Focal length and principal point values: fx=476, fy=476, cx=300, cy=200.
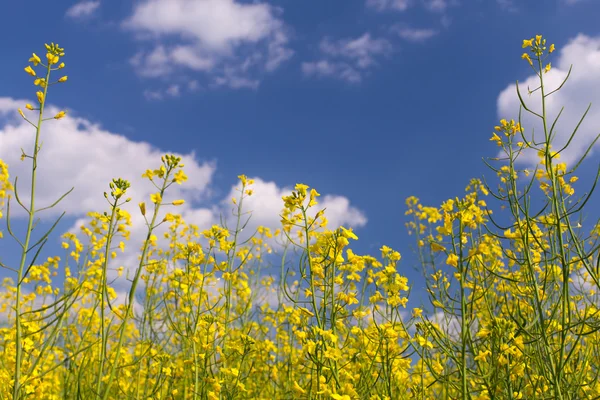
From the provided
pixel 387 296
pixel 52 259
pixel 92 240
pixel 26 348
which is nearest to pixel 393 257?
pixel 387 296

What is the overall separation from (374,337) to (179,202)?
149 centimetres

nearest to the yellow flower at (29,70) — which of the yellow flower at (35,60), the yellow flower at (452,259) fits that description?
the yellow flower at (35,60)

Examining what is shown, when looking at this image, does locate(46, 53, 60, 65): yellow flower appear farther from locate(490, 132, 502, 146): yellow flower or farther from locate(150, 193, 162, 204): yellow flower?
locate(490, 132, 502, 146): yellow flower

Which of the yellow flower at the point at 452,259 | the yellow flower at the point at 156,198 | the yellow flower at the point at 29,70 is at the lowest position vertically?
the yellow flower at the point at 452,259

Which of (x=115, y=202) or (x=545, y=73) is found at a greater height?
(x=545, y=73)

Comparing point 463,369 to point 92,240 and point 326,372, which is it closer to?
point 326,372

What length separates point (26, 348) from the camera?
9.89ft

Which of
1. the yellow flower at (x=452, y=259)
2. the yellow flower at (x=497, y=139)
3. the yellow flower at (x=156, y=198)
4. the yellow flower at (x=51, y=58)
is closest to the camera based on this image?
the yellow flower at (x=452, y=259)

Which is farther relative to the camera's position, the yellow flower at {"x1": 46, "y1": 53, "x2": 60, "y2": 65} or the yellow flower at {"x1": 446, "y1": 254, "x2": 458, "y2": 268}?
the yellow flower at {"x1": 46, "y1": 53, "x2": 60, "y2": 65}

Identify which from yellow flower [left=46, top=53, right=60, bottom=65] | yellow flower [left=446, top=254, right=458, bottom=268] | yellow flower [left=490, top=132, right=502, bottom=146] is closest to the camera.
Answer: yellow flower [left=446, top=254, right=458, bottom=268]

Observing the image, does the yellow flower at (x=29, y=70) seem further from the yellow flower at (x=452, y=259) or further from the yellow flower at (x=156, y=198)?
the yellow flower at (x=452, y=259)

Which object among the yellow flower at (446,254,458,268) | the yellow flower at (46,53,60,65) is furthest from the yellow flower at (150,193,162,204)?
the yellow flower at (446,254,458,268)

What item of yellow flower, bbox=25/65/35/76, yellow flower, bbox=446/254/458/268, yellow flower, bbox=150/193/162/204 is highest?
yellow flower, bbox=25/65/35/76

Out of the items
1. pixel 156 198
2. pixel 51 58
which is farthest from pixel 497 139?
pixel 51 58
